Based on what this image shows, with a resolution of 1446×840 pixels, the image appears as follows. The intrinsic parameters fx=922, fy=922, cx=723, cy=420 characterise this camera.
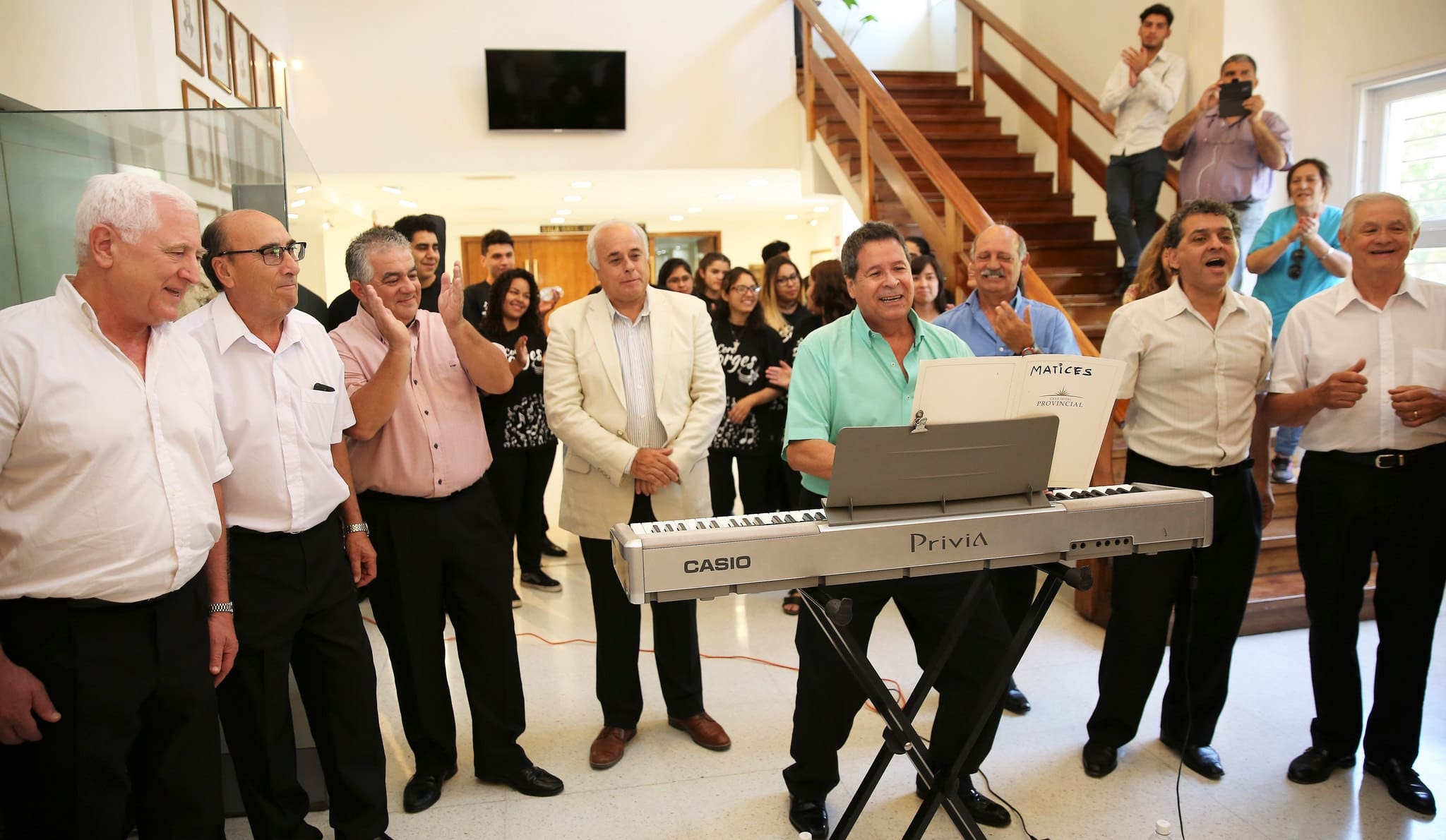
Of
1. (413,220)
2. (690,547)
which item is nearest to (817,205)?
(413,220)

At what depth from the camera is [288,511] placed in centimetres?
201

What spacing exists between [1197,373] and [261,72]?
676cm

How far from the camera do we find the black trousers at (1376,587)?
8.13 feet

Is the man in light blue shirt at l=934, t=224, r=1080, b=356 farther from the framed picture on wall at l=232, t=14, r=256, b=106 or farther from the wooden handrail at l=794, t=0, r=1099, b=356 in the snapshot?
the framed picture on wall at l=232, t=14, r=256, b=106

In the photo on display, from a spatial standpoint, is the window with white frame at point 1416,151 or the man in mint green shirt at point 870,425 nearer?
the man in mint green shirt at point 870,425

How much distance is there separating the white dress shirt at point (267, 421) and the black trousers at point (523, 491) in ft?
6.15

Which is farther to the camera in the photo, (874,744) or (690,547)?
(874,744)

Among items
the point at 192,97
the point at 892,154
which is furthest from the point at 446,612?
the point at 892,154

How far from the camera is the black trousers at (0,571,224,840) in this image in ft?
5.32

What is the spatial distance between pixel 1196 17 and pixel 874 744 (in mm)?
5184

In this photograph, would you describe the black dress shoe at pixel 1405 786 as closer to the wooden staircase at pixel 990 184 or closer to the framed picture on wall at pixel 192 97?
the wooden staircase at pixel 990 184

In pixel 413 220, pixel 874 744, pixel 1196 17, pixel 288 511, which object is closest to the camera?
pixel 288 511

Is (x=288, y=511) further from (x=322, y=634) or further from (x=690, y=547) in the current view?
(x=690, y=547)

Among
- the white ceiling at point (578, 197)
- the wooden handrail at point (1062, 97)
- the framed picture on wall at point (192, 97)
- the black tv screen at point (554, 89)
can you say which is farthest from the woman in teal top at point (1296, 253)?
the framed picture on wall at point (192, 97)
